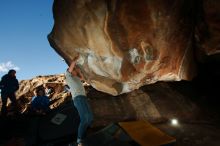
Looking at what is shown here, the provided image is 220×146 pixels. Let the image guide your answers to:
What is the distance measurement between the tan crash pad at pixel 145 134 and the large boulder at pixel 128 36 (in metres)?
1.20

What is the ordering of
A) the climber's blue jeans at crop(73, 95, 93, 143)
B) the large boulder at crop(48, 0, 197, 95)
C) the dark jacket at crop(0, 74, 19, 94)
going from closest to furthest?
the climber's blue jeans at crop(73, 95, 93, 143) < the large boulder at crop(48, 0, 197, 95) < the dark jacket at crop(0, 74, 19, 94)

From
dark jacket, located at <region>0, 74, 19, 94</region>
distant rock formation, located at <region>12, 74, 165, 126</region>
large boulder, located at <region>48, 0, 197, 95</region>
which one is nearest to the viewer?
large boulder, located at <region>48, 0, 197, 95</region>

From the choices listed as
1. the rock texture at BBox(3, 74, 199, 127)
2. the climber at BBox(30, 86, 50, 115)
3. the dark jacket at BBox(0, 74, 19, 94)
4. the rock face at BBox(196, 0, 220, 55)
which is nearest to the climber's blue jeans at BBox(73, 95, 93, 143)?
the rock texture at BBox(3, 74, 199, 127)

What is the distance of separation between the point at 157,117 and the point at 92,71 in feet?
6.99

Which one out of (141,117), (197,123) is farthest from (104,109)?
(197,123)

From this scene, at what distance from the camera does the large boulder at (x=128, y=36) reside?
5.37 meters

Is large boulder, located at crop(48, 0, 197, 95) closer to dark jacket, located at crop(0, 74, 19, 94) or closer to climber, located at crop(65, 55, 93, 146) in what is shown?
climber, located at crop(65, 55, 93, 146)

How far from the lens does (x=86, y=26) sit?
228 inches

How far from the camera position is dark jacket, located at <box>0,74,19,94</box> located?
7793 mm

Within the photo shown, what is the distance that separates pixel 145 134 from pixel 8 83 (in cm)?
456

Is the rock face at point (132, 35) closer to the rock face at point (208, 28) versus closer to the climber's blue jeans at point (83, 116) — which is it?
the rock face at point (208, 28)

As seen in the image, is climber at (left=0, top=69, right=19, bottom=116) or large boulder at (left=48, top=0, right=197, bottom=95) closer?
large boulder at (left=48, top=0, right=197, bottom=95)

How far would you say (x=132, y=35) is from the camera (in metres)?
5.54

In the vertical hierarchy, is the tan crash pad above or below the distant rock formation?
below
